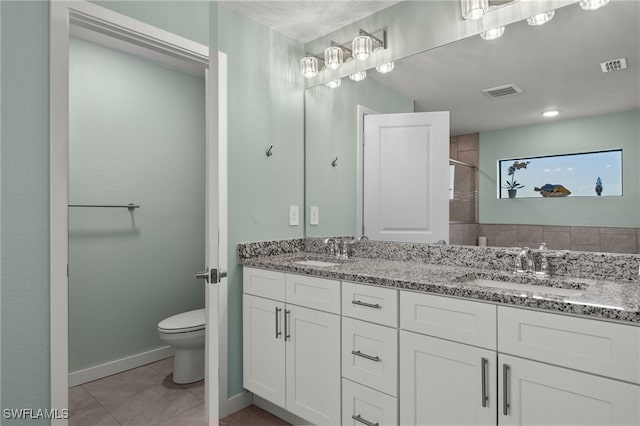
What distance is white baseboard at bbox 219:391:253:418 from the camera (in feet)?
6.63

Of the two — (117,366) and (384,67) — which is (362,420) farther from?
(117,366)

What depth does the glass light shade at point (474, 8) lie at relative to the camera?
5.52ft

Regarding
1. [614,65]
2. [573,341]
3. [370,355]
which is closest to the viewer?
[573,341]

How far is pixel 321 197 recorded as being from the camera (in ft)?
8.06

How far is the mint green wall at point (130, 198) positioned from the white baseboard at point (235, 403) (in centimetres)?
115

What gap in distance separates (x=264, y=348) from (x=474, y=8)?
198cm

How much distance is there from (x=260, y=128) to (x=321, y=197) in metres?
0.59

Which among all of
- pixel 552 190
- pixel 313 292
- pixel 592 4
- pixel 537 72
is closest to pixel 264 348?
pixel 313 292

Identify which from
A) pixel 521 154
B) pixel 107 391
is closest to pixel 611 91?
pixel 521 154

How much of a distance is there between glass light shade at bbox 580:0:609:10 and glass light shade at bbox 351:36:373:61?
101 cm

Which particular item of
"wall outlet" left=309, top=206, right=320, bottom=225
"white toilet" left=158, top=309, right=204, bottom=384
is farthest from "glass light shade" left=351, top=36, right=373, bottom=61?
"white toilet" left=158, top=309, right=204, bottom=384

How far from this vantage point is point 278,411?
79.4 inches

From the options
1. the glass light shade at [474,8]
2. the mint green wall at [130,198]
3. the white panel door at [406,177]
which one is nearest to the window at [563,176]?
the white panel door at [406,177]

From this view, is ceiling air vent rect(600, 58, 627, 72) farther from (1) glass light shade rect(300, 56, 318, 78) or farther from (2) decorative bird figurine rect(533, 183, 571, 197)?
(1) glass light shade rect(300, 56, 318, 78)
